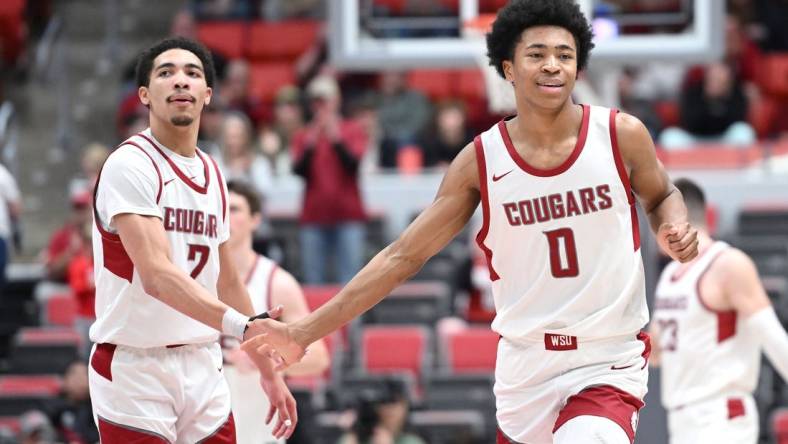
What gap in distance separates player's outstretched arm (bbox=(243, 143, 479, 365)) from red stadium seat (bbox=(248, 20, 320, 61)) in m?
12.8

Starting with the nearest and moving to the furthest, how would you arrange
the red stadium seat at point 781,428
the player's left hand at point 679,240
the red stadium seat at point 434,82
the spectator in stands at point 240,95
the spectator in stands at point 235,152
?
the player's left hand at point 679,240, the red stadium seat at point 781,428, the spectator in stands at point 235,152, the spectator in stands at point 240,95, the red stadium seat at point 434,82

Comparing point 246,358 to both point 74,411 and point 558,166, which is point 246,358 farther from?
point 74,411

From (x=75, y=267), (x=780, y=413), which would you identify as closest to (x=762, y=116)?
(x=780, y=413)

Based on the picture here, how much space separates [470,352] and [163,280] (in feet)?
22.5

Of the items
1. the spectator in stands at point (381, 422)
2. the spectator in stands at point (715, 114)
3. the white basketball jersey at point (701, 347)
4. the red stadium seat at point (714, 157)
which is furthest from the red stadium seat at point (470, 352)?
the white basketball jersey at point (701, 347)

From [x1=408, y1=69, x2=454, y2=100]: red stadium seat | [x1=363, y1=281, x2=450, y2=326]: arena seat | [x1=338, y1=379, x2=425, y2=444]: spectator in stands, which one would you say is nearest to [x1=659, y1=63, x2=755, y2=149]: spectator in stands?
[x1=408, y1=69, x2=454, y2=100]: red stadium seat

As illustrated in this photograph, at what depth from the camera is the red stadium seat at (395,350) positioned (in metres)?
12.7

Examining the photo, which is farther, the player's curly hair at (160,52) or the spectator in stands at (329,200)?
the spectator in stands at (329,200)

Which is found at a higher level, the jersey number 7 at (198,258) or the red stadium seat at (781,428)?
the jersey number 7 at (198,258)

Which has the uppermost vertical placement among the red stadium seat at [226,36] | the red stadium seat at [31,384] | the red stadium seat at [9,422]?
the red stadium seat at [226,36]

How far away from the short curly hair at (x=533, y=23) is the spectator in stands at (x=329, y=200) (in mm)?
7618

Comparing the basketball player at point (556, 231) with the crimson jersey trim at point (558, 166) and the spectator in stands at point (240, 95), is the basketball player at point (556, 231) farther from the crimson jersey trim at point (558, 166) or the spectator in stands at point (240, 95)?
the spectator in stands at point (240, 95)

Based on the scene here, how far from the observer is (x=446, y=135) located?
15539mm

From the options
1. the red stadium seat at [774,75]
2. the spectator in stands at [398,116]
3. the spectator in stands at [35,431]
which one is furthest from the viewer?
the red stadium seat at [774,75]
